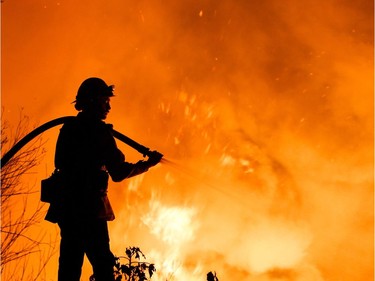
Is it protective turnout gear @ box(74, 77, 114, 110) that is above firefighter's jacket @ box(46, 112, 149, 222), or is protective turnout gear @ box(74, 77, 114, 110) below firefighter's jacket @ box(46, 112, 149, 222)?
above

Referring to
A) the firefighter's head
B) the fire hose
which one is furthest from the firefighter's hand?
the firefighter's head

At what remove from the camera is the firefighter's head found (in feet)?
14.5

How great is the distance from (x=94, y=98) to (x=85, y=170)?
2.30 feet

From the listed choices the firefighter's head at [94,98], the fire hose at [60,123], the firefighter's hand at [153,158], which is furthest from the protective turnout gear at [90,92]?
the firefighter's hand at [153,158]

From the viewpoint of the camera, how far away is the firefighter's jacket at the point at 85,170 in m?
4.13

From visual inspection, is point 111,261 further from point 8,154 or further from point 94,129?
point 8,154

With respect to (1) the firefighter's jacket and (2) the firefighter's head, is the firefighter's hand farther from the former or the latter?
(2) the firefighter's head

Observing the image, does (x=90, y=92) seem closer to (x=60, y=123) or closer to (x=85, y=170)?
(x=60, y=123)

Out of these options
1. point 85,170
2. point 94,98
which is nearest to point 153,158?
point 85,170

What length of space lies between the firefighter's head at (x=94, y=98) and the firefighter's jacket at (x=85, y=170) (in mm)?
150

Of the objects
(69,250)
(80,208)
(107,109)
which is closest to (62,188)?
(80,208)

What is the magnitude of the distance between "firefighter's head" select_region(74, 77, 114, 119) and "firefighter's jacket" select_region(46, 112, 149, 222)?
15 centimetres

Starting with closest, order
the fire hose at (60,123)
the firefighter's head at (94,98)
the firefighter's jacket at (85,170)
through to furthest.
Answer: the firefighter's jacket at (85,170) → the firefighter's head at (94,98) → the fire hose at (60,123)

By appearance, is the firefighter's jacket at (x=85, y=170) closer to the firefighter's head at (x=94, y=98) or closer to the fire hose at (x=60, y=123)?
the firefighter's head at (x=94, y=98)
